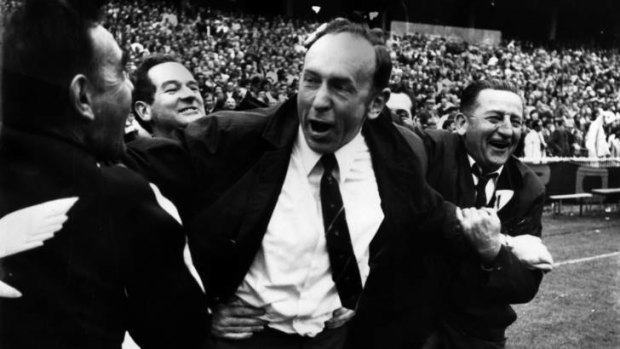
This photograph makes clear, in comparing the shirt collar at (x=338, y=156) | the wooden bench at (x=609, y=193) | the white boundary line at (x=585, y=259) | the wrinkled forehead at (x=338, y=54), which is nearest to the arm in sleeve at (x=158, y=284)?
the shirt collar at (x=338, y=156)

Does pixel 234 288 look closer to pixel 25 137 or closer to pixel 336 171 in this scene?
pixel 336 171

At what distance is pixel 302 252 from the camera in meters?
2.25

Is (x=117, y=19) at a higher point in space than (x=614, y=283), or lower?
higher

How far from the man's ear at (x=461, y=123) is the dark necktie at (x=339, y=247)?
103 centimetres

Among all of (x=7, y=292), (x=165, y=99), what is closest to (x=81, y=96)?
(x=7, y=292)

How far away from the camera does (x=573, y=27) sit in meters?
33.8

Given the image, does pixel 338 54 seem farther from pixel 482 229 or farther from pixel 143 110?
pixel 143 110

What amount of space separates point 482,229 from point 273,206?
91 centimetres

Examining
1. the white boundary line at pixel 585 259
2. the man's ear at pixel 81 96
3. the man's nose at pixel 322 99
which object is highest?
the man's ear at pixel 81 96

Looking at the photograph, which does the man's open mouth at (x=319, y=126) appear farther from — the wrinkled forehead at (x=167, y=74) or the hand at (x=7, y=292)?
the hand at (x=7, y=292)

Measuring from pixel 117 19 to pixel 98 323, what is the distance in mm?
14131

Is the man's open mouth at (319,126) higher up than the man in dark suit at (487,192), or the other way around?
the man's open mouth at (319,126)

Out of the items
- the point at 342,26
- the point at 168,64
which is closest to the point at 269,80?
the point at 168,64

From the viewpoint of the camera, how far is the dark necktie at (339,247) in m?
2.27
